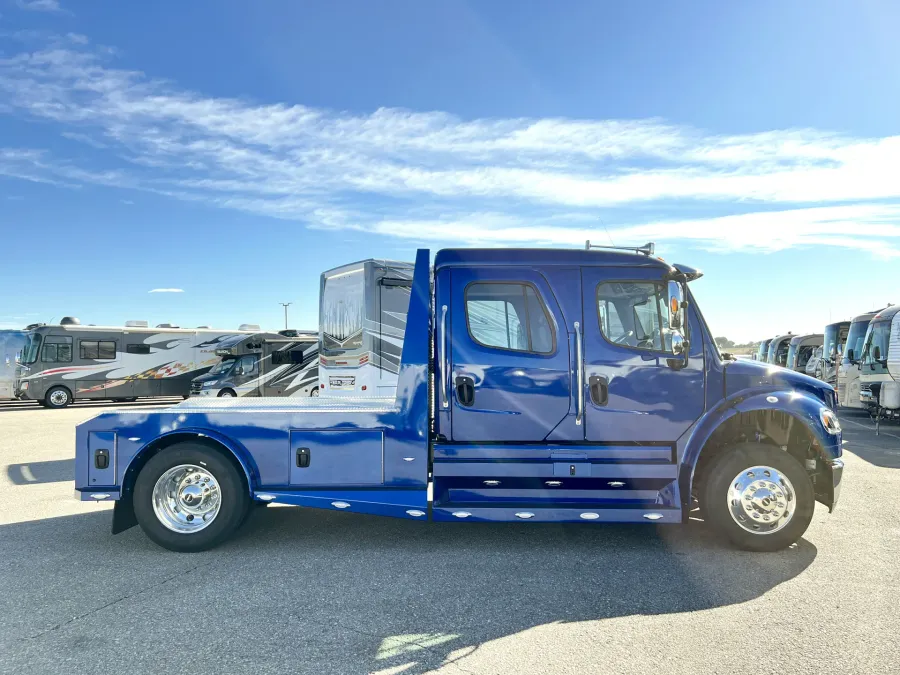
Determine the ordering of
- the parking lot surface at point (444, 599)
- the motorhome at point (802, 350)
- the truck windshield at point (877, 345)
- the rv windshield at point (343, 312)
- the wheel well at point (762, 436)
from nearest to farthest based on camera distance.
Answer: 1. the parking lot surface at point (444, 599)
2. the wheel well at point (762, 436)
3. the rv windshield at point (343, 312)
4. the truck windshield at point (877, 345)
5. the motorhome at point (802, 350)

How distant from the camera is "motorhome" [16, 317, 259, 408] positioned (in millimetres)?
23812

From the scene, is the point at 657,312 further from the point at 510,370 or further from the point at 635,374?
the point at 510,370

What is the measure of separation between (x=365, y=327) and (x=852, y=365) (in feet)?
46.5

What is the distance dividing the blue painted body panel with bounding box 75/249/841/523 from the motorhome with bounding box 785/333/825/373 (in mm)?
26245

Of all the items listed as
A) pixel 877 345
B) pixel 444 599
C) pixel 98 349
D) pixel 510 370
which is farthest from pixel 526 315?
pixel 98 349

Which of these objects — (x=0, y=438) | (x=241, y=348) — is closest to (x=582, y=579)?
(x=0, y=438)

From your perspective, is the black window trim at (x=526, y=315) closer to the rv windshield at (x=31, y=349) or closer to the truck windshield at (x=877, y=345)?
the truck windshield at (x=877, y=345)

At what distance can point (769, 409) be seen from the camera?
5625mm

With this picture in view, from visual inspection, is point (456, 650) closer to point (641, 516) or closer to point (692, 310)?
point (641, 516)

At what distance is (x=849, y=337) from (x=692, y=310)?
16.3 metres

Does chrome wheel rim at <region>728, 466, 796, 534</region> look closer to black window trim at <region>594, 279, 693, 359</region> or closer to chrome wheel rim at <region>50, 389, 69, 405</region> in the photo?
black window trim at <region>594, 279, 693, 359</region>

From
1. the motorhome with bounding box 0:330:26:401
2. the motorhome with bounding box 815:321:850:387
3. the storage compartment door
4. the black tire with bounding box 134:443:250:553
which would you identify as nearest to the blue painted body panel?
the storage compartment door

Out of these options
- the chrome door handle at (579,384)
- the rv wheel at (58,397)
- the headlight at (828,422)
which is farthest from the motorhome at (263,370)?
the headlight at (828,422)

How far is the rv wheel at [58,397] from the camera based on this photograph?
23906 millimetres
